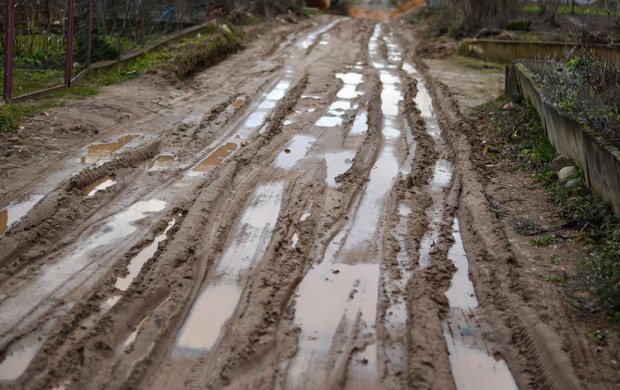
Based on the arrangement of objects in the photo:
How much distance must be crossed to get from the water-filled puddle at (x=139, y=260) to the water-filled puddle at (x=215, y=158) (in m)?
1.80

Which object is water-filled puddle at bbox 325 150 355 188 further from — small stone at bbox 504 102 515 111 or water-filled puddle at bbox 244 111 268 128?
small stone at bbox 504 102 515 111

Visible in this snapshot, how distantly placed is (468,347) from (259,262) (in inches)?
75.9

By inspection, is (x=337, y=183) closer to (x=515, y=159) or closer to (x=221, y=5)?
(x=515, y=159)

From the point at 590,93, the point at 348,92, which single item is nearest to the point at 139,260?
the point at 590,93

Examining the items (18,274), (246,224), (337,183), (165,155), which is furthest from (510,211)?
(18,274)

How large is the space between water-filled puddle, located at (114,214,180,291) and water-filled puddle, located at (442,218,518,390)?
2420 millimetres

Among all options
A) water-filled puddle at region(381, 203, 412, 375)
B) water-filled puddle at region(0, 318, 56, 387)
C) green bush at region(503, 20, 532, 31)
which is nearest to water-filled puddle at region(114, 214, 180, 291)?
water-filled puddle at region(0, 318, 56, 387)

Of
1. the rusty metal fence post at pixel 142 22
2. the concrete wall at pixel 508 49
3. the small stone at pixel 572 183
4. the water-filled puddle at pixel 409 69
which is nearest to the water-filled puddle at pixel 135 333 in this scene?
the small stone at pixel 572 183

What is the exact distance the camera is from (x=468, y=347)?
4.96 metres

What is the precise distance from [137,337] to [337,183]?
388 centimetres

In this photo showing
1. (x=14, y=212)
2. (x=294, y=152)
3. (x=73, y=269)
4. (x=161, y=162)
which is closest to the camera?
(x=73, y=269)

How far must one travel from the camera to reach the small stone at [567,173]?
26.3 ft

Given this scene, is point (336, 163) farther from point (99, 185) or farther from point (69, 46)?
point (69, 46)

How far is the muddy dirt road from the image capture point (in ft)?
15.0
